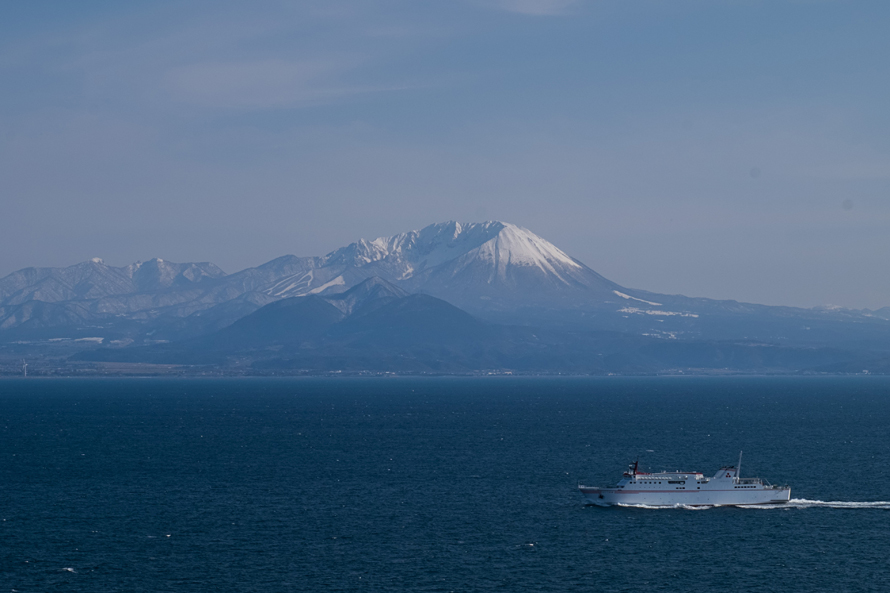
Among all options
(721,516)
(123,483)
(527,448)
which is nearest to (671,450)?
(527,448)

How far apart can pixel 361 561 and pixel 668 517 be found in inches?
1671

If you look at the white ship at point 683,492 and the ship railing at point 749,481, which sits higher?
the ship railing at point 749,481

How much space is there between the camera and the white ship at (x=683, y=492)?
126312mm

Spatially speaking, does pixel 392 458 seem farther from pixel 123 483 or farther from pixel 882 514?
pixel 882 514

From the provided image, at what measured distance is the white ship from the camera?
126 meters

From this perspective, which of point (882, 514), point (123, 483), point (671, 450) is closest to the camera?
point (882, 514)

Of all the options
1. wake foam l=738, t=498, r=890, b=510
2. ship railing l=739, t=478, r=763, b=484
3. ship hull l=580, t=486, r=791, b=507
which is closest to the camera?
wake foam l=738, t=498, r=890, b=510

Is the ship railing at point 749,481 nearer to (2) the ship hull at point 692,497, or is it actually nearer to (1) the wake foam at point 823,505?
(2) the ship hull at point 692,497

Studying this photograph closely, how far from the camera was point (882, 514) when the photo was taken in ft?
395

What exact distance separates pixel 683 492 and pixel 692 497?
4.17 feet

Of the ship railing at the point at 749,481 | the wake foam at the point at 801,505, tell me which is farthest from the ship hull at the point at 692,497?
the ship railing at the point at 749,481

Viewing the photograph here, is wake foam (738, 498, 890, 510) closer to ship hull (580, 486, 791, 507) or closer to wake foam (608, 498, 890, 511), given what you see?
wake foam (608, 498, 890, 511)

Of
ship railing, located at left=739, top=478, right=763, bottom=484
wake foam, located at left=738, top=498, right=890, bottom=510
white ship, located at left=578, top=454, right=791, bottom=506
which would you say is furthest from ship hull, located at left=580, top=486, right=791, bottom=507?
ship railing, located at left=739, top=478, right=763, bottom=484

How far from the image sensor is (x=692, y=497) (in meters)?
127
